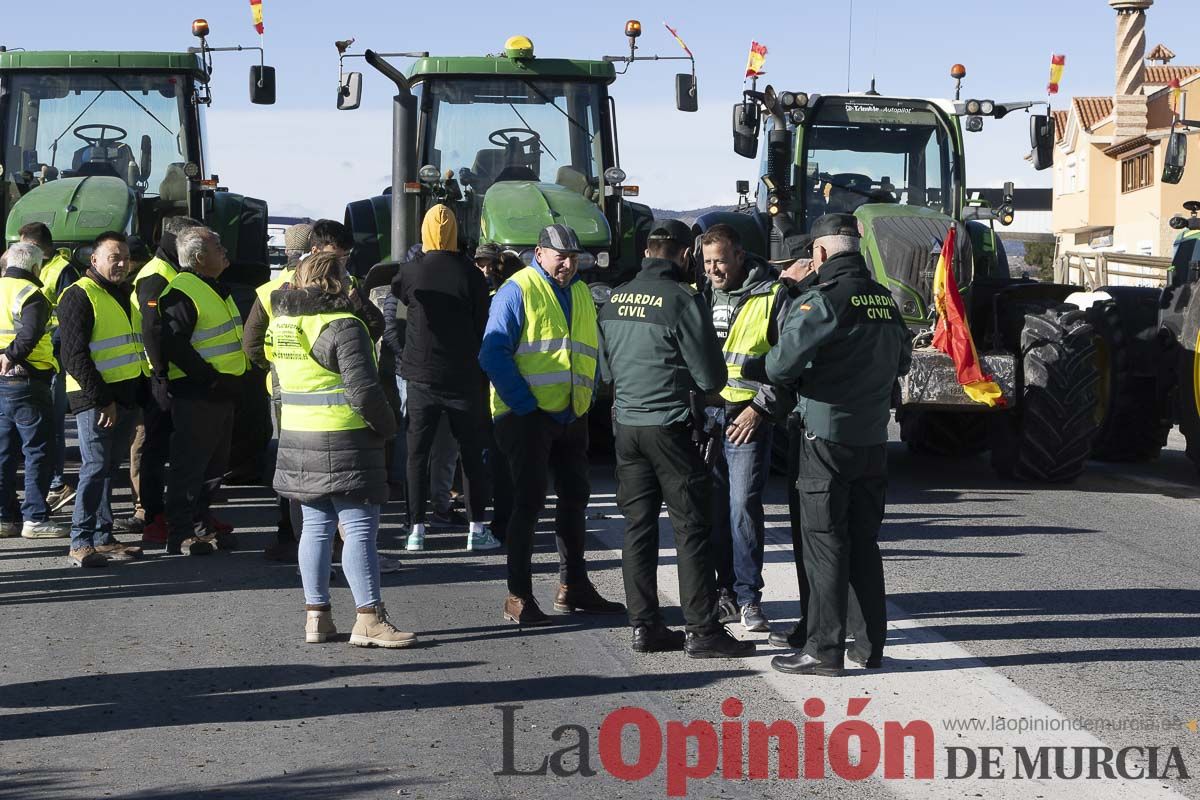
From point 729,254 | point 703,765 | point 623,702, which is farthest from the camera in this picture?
point 729,254

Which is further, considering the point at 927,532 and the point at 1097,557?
the point at 927,532

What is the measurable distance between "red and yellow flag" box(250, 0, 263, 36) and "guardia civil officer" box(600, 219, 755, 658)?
818 centimetres

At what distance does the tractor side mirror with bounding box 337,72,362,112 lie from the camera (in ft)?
42.2

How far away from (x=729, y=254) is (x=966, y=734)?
2.71 m

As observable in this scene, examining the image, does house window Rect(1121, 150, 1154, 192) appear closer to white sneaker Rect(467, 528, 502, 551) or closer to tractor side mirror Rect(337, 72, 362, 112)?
tractor side mirror Rect(337, 72, 362, 112)

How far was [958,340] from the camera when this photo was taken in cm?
1194

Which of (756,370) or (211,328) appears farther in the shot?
(211,328)

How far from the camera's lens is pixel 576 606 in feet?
26.5

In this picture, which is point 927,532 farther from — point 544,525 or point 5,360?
point 5,360

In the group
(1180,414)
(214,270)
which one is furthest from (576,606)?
(1180,414)

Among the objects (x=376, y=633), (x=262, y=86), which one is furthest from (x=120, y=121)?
(x=376, y=633)

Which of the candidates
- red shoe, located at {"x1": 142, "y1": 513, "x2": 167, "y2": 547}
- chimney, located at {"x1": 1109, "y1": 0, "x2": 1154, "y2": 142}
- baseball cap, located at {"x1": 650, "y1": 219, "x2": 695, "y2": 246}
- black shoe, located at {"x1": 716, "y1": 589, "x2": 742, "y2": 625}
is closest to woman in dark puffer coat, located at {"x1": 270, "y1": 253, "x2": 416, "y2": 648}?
baseball cap, located at {"x1": 650, "y1": 219, "x2": 695, "y2": 246}

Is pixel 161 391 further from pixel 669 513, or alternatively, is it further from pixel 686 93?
pixel 686 93

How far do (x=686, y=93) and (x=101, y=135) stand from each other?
16.3ft
